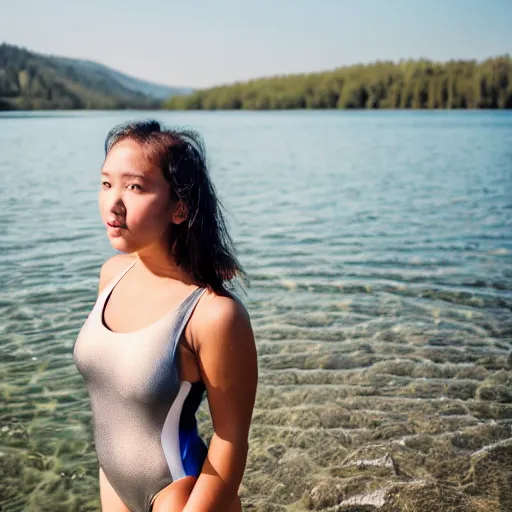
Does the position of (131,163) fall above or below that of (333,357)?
above

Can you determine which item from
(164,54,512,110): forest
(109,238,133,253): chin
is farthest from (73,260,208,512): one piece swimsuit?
(164,54,512,110): forest

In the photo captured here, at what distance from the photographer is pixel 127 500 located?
2.19 meters

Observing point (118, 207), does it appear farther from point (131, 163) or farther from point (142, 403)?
point (142, 403)

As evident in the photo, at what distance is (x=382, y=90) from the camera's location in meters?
119

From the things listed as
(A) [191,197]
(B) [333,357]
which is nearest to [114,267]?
(A) [191,197]

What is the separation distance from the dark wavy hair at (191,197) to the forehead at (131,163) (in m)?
0.02

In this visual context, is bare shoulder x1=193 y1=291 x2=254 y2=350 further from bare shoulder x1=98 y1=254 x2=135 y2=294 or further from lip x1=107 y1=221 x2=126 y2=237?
bare shoulder x1=98 y1=254 x2=135 y2=294

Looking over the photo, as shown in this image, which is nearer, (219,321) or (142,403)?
(219,321)

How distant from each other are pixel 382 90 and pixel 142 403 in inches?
4815

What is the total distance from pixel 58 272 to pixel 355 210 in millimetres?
8139

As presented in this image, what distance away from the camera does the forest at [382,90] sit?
343ft

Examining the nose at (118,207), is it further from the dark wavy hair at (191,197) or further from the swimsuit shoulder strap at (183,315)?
the swimsuit shoulder strap at (183,315)

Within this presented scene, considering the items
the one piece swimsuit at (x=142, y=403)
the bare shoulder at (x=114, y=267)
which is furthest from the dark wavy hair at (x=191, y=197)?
the bare shoulder at (x=114, y=267)

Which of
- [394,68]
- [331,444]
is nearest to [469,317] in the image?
[331,444]
